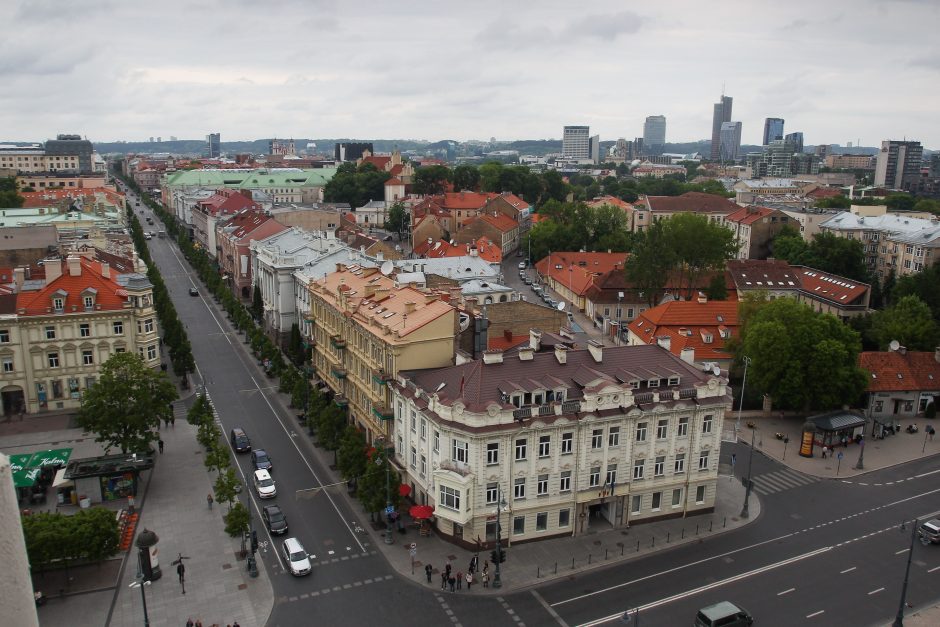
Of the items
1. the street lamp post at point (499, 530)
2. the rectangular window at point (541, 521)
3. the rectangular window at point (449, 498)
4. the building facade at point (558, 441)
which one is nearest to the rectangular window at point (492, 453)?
the building facade at point (558, 441)

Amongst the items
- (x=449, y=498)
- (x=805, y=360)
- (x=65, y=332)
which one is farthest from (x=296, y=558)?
(x=805, y=360)

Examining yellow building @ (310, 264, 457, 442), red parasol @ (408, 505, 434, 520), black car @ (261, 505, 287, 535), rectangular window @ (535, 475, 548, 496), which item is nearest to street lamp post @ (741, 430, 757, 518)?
rectangular window @ (535, 475, 548, 496)

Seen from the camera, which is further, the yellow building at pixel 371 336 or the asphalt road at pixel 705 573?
the yellow building at pixel 371 336

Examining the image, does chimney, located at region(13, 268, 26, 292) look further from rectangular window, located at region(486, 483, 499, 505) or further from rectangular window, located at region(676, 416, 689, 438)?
rectangular window, located at region(676, 416, 689, 438)

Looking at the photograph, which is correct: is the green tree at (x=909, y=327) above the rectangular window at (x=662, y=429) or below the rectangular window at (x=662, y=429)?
above

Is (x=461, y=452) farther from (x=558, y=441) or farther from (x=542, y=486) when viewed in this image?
(x=558, y=441)

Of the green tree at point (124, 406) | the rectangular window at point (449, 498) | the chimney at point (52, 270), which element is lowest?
the rectangular window at point (449, 498)

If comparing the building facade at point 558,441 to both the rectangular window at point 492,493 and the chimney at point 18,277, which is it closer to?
the rectangular window at point 492,493

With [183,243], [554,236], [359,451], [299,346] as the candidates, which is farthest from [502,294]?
[183,243]
